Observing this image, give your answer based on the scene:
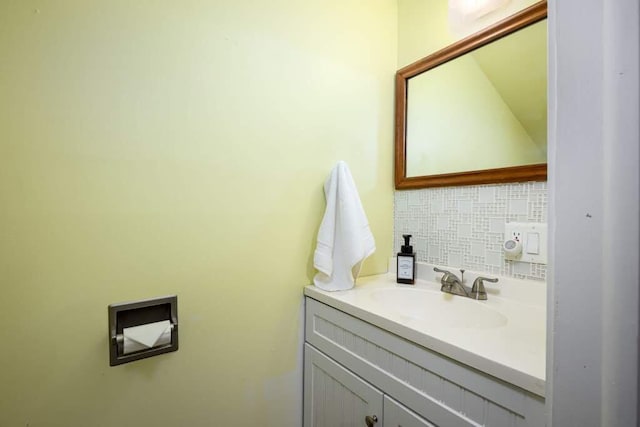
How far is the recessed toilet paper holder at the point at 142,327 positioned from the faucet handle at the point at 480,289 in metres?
0.92

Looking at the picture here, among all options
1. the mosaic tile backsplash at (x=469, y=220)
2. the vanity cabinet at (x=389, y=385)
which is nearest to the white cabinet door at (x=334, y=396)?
the vanity cabinet at (x=389, y=385)

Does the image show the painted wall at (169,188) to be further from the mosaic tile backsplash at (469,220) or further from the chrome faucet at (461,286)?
the chrome faucet at (461,286)

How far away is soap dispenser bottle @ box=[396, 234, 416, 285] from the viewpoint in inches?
45.3

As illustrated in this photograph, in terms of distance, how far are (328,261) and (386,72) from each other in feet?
2.84

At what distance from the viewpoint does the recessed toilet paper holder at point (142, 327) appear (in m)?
0.75

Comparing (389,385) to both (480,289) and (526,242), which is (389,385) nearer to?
(480,289)

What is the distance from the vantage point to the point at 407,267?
1156mm

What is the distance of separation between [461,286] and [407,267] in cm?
21

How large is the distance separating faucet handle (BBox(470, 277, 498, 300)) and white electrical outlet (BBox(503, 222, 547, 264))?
9cm

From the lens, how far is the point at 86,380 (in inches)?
29.5

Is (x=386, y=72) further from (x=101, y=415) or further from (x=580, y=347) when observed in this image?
(x=101, y=415)

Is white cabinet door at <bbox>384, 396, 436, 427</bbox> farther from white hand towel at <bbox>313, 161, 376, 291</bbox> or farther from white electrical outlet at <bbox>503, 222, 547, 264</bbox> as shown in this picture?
white electrical outlet at <bbox>503, 222, 547, 264</bbox>

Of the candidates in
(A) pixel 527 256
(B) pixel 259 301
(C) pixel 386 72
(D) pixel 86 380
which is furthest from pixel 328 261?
(C) pixel 386 72

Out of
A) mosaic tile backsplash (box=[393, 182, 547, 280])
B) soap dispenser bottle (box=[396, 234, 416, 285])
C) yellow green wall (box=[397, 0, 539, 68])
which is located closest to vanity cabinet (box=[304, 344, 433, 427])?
soap dispenser bottle (box=[396, 234, 416, 285])
